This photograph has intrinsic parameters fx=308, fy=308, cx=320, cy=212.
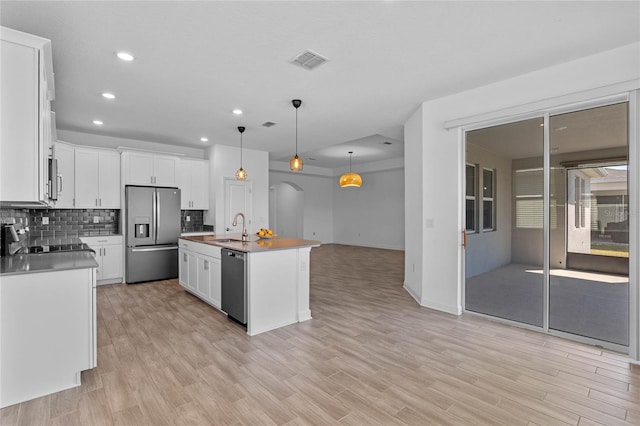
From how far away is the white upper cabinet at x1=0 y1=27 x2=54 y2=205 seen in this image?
2.11 meters

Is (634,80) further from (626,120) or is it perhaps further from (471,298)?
(471,298)

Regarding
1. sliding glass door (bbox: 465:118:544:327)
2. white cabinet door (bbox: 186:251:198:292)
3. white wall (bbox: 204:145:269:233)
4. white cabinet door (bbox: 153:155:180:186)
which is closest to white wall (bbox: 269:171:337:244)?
white wall (bbox: 204:145:269:233)

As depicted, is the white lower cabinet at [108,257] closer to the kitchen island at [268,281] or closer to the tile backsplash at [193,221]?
the tile backsplash at [193,221]

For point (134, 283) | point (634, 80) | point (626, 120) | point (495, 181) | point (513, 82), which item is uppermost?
point (513, 82)

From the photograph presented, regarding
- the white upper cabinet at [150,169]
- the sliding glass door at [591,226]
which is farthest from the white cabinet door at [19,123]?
the sliding glass door at [591,226]

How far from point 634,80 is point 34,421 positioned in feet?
17.3

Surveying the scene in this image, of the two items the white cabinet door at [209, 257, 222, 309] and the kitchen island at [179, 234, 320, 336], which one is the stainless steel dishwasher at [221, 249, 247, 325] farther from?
the white cabinet door at [209, 257, 222, 309]

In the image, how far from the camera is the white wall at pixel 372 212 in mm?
10336

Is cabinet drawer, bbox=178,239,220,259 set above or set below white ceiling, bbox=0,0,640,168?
below

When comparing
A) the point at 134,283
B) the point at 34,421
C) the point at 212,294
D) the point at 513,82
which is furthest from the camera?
the point at 134,283

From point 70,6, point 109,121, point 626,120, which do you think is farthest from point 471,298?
point 109,121

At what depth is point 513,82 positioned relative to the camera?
3469 millimetres

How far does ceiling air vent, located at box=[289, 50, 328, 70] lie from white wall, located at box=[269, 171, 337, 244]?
7.91 meters

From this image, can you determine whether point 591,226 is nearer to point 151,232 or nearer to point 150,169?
point 151,232
